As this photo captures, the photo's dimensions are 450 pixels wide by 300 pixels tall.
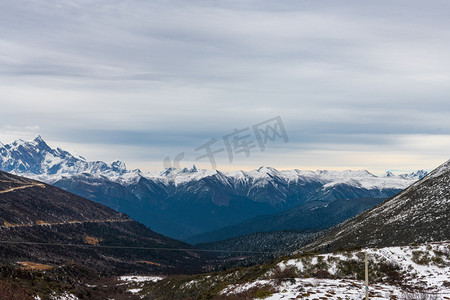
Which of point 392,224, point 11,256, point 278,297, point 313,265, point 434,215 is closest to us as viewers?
point 278,297

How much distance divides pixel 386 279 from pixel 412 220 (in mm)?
99835

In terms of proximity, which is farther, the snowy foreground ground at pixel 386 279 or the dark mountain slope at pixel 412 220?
the dark mountain slope at pixel 412 220

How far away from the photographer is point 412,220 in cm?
14688

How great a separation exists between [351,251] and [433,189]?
120 meters

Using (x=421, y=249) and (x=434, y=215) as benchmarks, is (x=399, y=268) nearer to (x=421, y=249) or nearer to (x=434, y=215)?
(x=421, y=249)

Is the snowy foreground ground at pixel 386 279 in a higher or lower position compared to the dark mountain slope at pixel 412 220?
higher

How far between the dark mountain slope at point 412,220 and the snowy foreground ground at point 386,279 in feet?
209

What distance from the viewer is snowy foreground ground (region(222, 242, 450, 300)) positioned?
45.5 metres

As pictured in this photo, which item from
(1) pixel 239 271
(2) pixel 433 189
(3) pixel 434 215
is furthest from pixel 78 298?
(2) pixel 433 189

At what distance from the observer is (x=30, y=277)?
316 ft

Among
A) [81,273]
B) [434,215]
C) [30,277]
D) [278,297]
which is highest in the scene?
[278,297]

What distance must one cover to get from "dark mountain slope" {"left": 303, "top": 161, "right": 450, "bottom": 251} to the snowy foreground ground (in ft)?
209

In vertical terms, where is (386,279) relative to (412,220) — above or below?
above

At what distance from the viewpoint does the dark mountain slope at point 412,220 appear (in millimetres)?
129375
